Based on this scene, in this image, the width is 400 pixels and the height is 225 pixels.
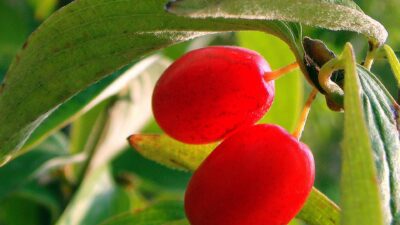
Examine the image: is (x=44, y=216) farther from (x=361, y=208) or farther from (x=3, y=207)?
(x=361, y=208)

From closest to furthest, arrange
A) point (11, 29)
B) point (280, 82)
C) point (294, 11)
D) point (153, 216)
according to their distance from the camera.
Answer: point (294, 11) < point (153, 216) < point (280, 82) < point (11, 29)

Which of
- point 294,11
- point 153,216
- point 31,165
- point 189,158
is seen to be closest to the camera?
point 294,11

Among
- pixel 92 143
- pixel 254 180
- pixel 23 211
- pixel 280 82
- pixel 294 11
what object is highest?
pixel 294 11

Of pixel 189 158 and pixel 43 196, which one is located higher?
pixel 189 158

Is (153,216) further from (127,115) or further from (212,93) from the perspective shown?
(127,115)

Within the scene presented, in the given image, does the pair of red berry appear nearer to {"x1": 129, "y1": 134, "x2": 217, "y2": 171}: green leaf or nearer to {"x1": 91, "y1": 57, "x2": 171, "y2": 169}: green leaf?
{"x1": 129, "y1": 134, "x2": 217, "y2": 171}: green leaf

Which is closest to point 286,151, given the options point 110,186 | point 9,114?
point 9,114

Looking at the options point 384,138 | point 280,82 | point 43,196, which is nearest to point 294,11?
point 384,138

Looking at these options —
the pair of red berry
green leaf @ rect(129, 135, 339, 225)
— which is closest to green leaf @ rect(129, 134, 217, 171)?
green leaf @ rect(129, 135, 339, 225)
